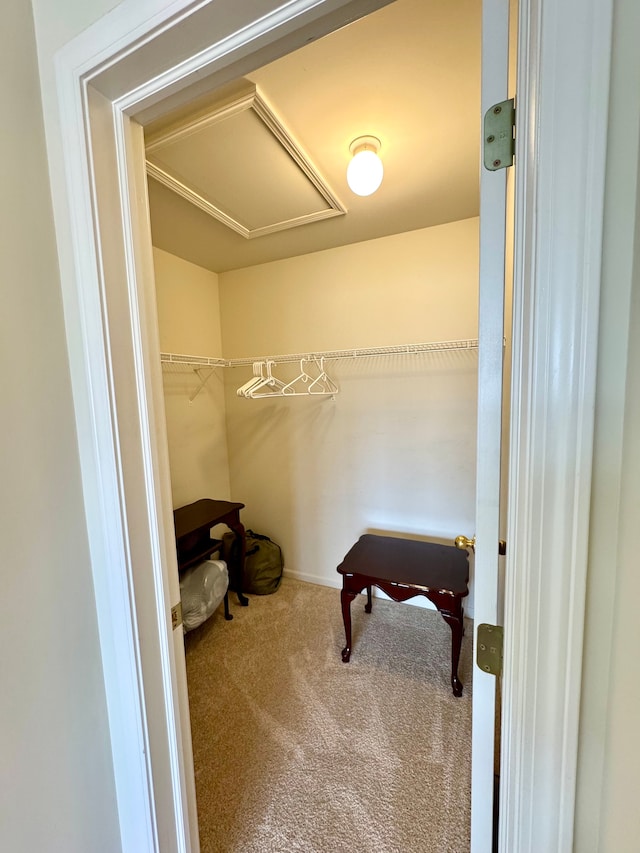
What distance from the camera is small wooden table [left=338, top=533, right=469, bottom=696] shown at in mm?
1719

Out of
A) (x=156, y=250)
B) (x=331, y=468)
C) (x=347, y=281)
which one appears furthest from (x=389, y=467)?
(x=156, y=250)

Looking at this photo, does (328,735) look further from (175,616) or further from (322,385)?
(322,385)

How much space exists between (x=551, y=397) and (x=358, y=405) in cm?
210

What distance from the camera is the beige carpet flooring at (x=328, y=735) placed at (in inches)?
48.0

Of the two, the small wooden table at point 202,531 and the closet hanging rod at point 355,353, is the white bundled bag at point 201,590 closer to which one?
the small wooden table at point 202,531

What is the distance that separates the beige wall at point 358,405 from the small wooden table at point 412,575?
33cm

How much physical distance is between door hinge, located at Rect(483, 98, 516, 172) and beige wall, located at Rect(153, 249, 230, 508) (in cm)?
229

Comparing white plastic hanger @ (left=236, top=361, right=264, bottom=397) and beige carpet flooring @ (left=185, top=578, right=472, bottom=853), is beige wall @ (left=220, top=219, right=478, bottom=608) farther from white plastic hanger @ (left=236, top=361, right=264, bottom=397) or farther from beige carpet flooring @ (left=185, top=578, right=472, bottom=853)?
beige carpet flooring @ (left=185, top=578, right=472, bottom=853)

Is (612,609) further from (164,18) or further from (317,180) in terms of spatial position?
(317,180)

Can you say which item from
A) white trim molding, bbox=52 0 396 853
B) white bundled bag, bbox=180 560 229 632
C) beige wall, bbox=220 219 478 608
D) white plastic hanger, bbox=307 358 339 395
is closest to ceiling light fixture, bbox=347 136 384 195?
white trim molding, bbox=52 0 396 853

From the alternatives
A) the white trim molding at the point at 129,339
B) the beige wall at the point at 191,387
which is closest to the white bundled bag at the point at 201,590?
the beige wall at the point at 191,387

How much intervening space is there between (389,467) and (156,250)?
2.20m

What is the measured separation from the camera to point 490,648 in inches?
22.6

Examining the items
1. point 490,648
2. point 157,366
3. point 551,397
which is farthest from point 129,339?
point 490,648
